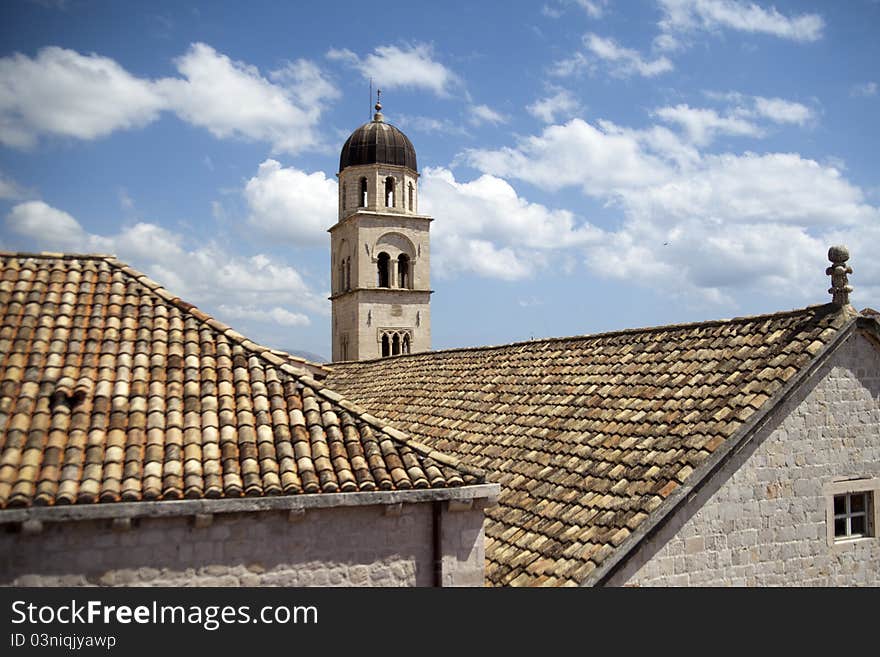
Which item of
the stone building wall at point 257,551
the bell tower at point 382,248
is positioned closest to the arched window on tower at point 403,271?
the bell tower at point 382,248

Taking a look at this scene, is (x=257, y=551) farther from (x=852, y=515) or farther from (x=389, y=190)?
(x=389, y=190)

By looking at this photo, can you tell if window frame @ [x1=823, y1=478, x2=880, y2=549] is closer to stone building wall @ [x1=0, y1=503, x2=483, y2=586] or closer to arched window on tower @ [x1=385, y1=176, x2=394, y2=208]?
stone building wall @ [x1=0, y1=503, x2=483, y2=586]

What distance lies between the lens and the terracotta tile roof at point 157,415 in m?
6.41

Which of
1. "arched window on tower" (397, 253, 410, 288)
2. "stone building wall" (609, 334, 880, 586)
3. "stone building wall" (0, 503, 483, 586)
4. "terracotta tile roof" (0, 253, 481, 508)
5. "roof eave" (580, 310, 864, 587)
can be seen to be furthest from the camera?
"arched window on tower" (397, 253, 410, 288)

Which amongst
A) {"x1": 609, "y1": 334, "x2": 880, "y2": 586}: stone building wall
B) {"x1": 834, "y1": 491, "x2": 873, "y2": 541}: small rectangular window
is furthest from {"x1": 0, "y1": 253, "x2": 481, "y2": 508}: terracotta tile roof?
{"x1": 834, "y1": 491, "x2": 873, "y2": 541}: small rectangular window

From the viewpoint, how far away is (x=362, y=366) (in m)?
20.7

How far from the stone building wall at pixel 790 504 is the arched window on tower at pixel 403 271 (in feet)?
98.7

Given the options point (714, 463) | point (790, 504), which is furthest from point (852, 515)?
point (714, 463)

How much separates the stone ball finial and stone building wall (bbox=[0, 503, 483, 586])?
17.8 feet

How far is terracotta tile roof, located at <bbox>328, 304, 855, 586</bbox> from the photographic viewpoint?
8445 millimetres

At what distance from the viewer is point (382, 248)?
38.0 m

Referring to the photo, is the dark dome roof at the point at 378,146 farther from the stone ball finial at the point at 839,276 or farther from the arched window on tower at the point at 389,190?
the stone ball finial at the point at 839,276
